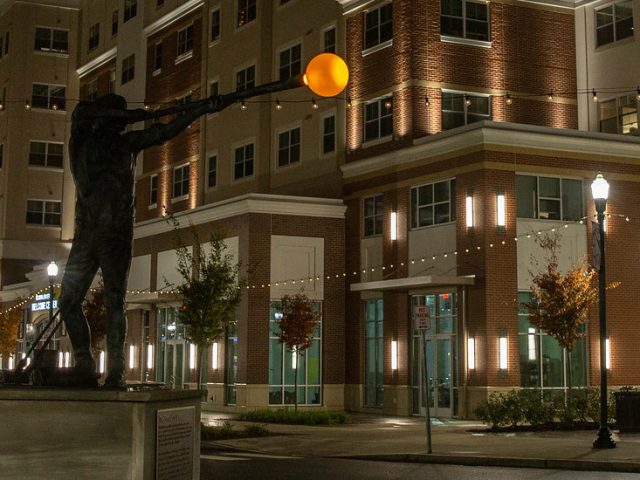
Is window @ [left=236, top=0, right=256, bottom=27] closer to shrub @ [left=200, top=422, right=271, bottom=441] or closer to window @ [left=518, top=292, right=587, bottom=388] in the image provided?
window @ [left=518, top=292, right=587, bottom=388]

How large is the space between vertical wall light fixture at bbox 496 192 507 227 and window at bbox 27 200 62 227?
3681cm

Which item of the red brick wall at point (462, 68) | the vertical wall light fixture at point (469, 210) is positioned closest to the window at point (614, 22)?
the red brick wall at point (462, 68)

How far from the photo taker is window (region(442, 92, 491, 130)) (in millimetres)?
37219

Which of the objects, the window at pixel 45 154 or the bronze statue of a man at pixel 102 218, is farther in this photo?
the window at pixel 45 154

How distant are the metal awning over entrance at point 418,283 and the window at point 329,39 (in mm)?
10199

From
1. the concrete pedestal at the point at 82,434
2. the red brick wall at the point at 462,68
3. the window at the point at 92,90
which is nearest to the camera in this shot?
the concrete pedestal at the point at 82,434

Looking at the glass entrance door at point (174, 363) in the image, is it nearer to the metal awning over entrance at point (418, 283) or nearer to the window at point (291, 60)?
the metal awning over entrance at point (418, 283)

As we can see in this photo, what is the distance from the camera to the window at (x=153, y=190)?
173ft

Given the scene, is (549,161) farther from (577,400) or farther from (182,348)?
(182,348)

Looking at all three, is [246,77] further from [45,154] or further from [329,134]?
[45,154]

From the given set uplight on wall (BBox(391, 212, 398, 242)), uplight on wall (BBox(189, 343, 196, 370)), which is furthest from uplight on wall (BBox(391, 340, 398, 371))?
uplight on wall (BBox(189, 343, 196, 370))

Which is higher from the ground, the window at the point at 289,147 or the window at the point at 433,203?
the window at the point at 289,147

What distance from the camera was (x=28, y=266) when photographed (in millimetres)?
61344

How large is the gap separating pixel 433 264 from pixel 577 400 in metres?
8.55
